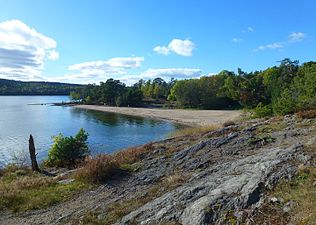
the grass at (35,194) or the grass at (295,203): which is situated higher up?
the grass at (295,203)

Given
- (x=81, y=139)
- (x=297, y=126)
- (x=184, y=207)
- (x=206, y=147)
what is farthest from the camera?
(x=81, y=139)

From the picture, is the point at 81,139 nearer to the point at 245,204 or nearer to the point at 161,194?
the point at 161,194

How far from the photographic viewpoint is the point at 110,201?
392 inches

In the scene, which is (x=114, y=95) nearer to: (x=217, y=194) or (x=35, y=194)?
(x=35, y=194)

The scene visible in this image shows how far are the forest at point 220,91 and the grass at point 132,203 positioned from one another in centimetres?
2221

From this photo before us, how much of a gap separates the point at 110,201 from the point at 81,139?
1313 cm

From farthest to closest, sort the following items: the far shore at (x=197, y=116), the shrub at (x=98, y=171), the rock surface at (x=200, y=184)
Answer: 1. the far shore at (x=197, y=116)
2. the shrub at (x=98, y=171)
3. the rock surface at (x=200, y=184)

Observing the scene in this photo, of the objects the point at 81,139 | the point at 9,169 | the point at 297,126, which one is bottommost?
the point at 9,169

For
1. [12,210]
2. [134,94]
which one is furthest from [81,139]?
[134,94]

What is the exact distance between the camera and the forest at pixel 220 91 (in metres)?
70.8

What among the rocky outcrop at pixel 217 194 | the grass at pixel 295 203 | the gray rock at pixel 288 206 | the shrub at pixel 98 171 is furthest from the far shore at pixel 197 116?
the gray rock at pixel 288 206

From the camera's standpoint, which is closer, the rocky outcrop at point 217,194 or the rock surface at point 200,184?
the rocky outcrop at point 217,194

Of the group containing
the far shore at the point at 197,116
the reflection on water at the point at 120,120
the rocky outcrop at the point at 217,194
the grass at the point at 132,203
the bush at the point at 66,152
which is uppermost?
the rocky outcrop at the point at 217,194

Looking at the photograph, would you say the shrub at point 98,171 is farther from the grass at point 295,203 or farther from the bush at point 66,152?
the bush at point 66,152
